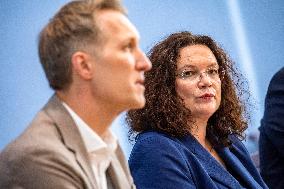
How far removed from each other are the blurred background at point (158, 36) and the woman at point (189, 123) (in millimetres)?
204

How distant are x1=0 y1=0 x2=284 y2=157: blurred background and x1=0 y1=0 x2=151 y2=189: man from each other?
30 centimetres

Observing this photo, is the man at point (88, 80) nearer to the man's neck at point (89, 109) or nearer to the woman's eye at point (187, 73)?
the man's neck at point (89, 109)

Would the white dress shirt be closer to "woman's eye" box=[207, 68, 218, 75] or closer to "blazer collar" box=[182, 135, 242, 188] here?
"blazer collar" box=[182, 135, 242, 188]

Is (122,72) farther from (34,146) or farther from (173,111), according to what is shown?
(173,111)

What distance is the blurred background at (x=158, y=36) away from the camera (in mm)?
2162

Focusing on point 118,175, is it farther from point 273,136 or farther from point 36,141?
point 273,136

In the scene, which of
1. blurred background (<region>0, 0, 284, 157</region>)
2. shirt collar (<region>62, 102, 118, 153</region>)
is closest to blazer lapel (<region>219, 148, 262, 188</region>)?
blurred background (<region>0, 0, 284, 157</region>)

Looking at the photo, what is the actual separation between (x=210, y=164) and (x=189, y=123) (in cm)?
18

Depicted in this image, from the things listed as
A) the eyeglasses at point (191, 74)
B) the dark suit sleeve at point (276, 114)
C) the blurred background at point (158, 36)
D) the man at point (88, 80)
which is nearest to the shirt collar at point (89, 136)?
the man at point (88, 80)

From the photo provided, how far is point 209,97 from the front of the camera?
189cm

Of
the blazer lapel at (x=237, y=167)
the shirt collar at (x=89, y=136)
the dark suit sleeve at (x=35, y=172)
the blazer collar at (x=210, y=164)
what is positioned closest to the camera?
the dark suit sleeve at (x=35, y=172)

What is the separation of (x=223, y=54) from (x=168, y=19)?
71 centimetres

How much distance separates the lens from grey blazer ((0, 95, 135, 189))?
1104 millimetres

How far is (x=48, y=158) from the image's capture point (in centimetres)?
112
